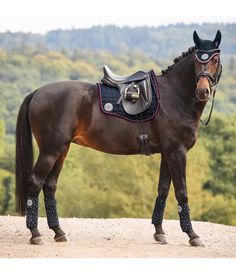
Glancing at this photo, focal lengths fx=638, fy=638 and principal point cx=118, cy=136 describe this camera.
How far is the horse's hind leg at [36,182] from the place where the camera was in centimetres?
825

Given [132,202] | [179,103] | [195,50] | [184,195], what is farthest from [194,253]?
[132,202]

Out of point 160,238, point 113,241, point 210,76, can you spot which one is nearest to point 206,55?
point 210,76

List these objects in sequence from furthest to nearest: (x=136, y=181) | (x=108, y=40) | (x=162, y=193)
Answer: (x=108, y=40) < (x=136, y=181) < (x=162, y=193)

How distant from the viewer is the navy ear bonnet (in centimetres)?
798

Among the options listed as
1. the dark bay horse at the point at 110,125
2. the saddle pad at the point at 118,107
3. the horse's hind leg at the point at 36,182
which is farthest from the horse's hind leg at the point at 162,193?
the horse's hind leg at the point at 36,182

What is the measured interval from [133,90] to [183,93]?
67 cm

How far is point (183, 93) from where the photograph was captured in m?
8.42

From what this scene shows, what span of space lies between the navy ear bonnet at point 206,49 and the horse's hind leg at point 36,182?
2.26 meters

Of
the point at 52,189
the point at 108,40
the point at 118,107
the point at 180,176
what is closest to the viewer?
the point at 180,176

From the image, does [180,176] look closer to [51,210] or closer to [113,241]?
[113,241]

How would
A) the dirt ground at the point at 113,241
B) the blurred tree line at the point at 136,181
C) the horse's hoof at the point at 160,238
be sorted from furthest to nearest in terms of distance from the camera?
the blurred tree line at the point at 136,181, the horse's hoof at the point at 160,238, the dirt ground at the point at 113,241

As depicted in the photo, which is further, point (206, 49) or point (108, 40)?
point (108, 40)

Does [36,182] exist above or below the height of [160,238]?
above

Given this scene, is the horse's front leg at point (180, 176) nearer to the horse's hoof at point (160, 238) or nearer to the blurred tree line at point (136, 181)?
the horse's hoof at point (160, 238)
